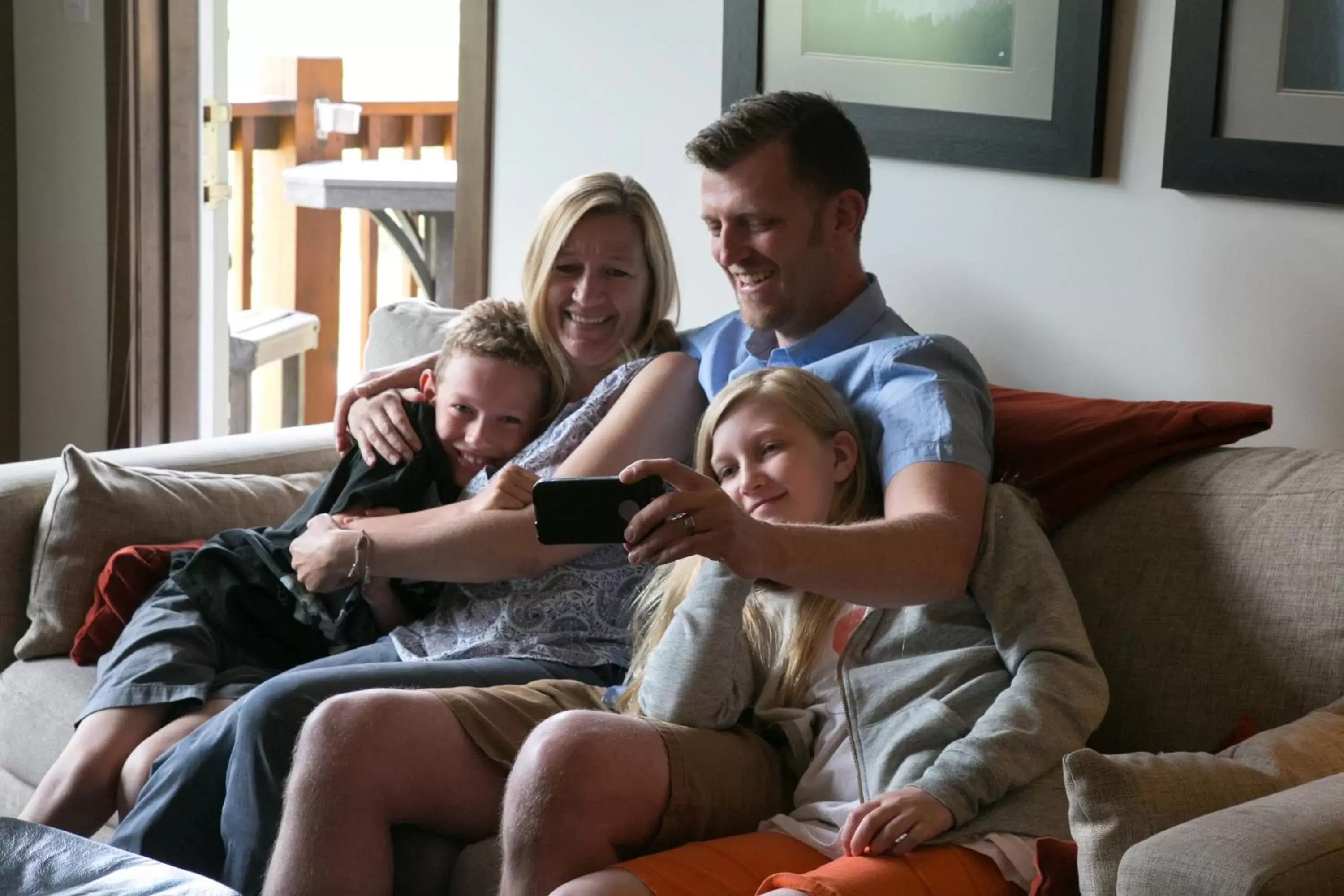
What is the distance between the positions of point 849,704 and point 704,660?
0.16 meters

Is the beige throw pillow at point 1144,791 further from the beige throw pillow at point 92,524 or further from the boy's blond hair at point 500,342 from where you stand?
the beige throw pillow at point 92,524

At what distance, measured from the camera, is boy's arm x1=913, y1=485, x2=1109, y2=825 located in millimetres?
1417

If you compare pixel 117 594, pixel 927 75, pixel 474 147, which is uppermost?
pixel 927 75

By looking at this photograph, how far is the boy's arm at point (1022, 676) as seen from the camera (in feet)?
4.65

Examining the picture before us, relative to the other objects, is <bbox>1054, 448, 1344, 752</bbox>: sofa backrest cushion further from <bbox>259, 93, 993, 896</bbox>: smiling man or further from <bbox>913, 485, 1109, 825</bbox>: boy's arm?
<bbox>259, 93, 993, 896</bbox>: smiling man

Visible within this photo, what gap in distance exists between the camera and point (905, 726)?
4.97ft

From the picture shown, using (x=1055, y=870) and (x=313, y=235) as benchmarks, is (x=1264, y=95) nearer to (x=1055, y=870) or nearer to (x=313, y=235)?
(x=1055, y=870)

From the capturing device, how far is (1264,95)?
1.84 meters

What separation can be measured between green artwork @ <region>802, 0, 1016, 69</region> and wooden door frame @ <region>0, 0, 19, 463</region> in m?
2.40

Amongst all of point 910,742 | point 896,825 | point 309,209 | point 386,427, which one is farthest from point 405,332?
point 309,209

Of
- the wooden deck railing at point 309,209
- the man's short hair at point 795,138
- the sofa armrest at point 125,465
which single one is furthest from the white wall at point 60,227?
the man's short hair at point 795,138

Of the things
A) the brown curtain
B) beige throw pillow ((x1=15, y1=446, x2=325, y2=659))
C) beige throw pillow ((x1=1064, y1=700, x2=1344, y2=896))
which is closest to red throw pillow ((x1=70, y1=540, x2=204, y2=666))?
beige throw pillow ((x1=15, y1=446, x2=325, y2=659))

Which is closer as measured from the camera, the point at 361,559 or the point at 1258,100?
the point at 1258,100

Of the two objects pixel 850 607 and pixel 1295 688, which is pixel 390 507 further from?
pixel 1295 688
